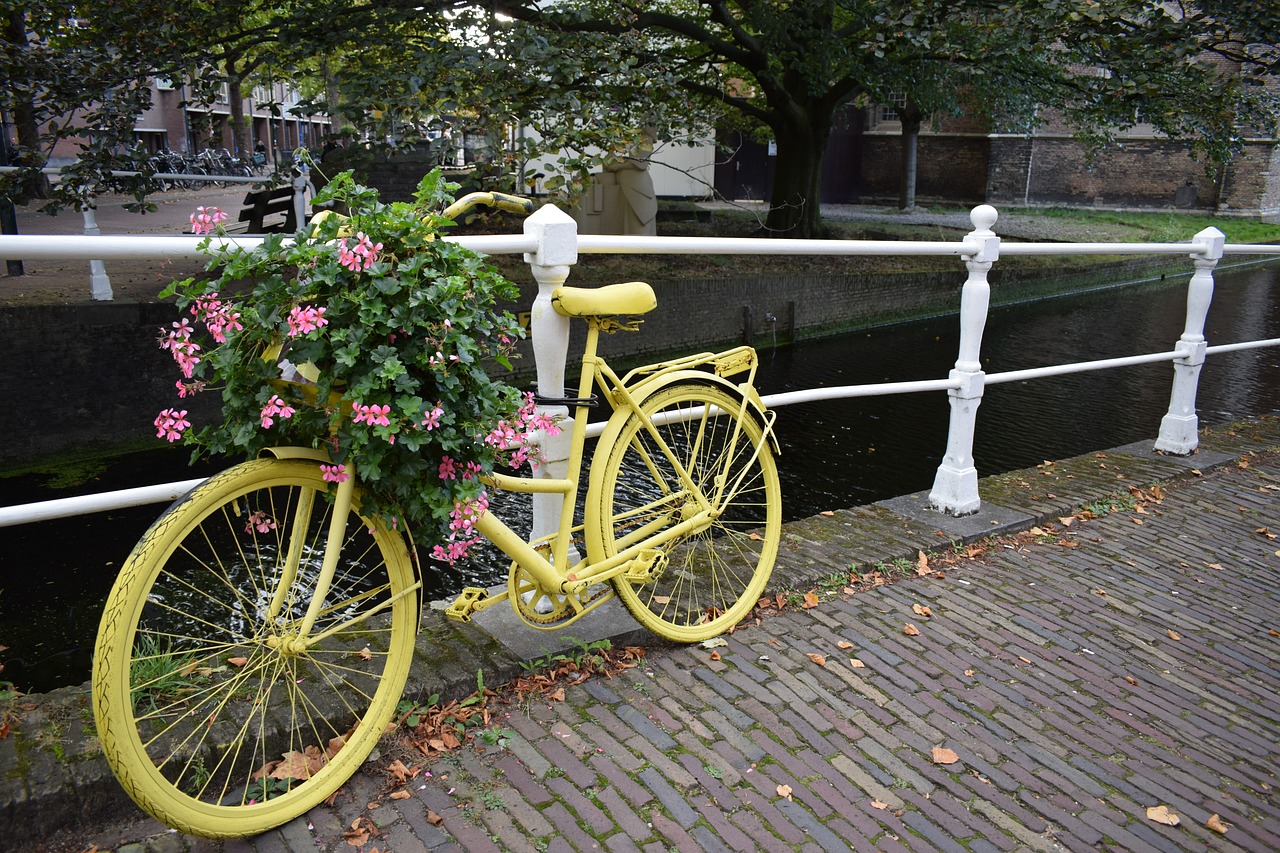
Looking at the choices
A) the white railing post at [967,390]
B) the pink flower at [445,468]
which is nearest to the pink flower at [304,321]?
the pink flower at [445,468]

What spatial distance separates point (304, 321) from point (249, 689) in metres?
0.95

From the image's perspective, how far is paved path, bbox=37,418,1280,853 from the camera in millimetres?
2223

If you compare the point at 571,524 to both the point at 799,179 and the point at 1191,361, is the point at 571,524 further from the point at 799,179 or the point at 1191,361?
the point at 799,179

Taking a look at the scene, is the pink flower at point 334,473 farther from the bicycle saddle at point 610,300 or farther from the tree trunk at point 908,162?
the tree trunk at point 908,162

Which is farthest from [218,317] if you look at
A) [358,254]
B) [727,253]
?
[727,253]

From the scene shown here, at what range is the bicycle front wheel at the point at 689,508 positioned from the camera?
2.75 metres

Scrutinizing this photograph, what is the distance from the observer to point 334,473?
204 cm

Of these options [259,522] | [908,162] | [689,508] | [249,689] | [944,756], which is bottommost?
[944,756]

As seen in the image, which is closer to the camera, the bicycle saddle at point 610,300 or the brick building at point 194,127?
the bicycle saddle at point 610,300

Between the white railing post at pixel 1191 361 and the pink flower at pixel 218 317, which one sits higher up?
the pink flower at pixel 218 317

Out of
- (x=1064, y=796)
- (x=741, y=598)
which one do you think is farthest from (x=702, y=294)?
(x=1064, y=796)

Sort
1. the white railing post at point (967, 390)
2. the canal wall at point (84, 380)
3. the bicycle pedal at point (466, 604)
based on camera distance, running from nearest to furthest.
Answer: the bicycle pedal at point (466, 604), the white railing post at point (967, 390), the canal wall at point (84, 380)

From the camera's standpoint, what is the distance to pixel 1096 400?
34.4 feet

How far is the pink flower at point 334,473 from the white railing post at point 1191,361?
477cm
